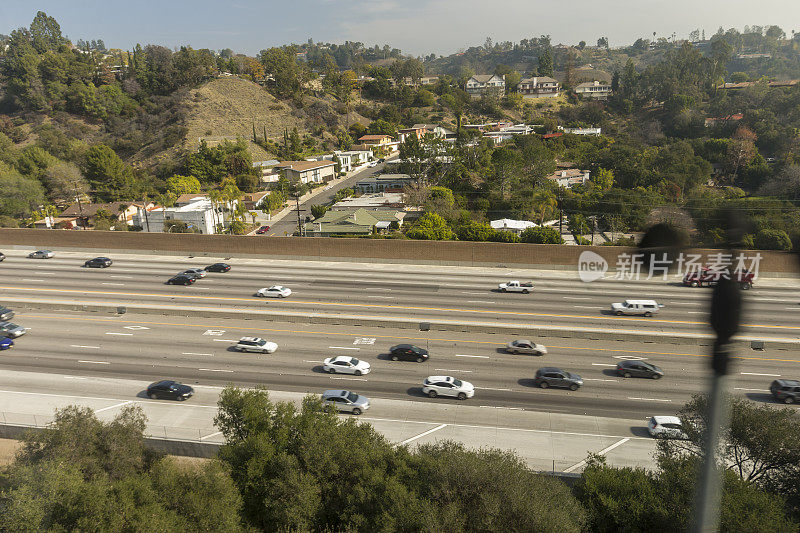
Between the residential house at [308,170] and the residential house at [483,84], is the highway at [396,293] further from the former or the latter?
the residential house at [483,84]

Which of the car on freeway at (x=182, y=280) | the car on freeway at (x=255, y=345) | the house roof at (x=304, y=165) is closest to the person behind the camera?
the car on freeway at (x=255, y=345)

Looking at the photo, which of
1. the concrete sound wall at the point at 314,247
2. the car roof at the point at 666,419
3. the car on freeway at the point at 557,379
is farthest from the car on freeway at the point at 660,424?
the concrete sound wall at the point at 314,247

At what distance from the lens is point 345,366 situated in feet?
78.2

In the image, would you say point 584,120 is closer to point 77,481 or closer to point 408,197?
point 408,197

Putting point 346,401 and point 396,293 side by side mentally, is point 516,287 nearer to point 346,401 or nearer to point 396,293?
point 396,293

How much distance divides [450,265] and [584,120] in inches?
3779

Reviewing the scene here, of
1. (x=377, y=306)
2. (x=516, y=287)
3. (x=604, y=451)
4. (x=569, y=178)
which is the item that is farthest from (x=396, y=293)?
(x=569, y=178)

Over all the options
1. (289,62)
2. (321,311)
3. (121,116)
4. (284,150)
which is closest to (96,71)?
(121,116)

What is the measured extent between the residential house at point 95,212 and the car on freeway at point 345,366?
155ft

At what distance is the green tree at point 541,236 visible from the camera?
41.9 meters

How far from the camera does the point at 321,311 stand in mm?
31375

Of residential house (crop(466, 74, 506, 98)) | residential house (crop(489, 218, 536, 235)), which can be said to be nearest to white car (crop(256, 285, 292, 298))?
residential house (crop(489, 218, 536, 235))

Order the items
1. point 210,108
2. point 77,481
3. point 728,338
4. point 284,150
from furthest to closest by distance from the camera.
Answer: point 210,108, point 284,150, point 77,481, point 728,338

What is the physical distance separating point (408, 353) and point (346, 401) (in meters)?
5.41
